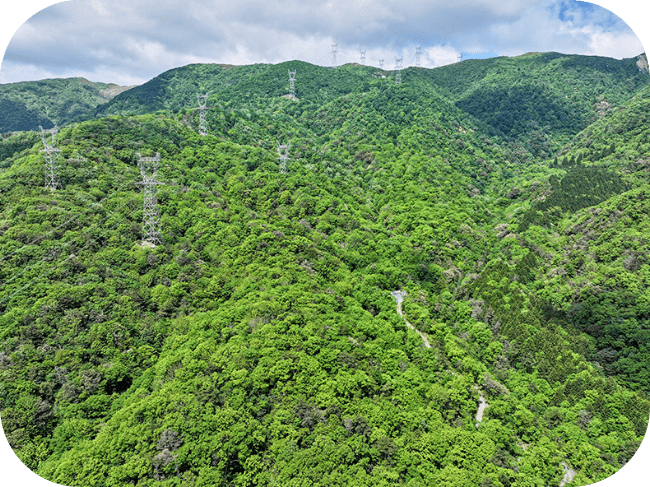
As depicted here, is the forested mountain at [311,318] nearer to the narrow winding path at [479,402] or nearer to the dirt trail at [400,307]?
the narrow winding path at [479,402]

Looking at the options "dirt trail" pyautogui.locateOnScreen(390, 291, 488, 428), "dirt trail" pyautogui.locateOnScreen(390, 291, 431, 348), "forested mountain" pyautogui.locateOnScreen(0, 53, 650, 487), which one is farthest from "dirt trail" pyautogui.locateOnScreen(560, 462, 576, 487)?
"dirt trail" pyautogui.locateOnScreen(390, 291, 431, 348)

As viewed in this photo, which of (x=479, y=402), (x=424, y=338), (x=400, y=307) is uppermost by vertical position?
(x=400, y=307)

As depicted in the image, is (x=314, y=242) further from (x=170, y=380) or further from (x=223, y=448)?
(x=223, y=448)

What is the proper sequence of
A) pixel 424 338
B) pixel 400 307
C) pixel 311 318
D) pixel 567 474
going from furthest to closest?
pixel 400 307 → pixel 424 338 → pixel 311 318 → pixel 567 474

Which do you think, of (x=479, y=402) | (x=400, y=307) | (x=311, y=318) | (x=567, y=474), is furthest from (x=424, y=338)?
(x=567, y=474)

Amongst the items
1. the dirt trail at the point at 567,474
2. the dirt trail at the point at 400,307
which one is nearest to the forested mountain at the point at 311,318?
the dirt trail at the point at 567,474

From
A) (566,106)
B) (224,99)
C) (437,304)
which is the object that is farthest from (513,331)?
(224,99)

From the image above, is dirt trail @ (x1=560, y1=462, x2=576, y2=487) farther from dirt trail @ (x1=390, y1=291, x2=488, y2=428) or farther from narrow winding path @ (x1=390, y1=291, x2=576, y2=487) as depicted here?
dirt trail @ (x1=390, y1=291, x2=488, y2=428)

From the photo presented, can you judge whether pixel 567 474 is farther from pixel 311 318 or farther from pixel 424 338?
pixel 311 318

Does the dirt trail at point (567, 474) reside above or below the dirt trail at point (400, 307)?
below

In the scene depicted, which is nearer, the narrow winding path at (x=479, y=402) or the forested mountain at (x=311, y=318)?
the forested mountain at (x=311, y=318)
